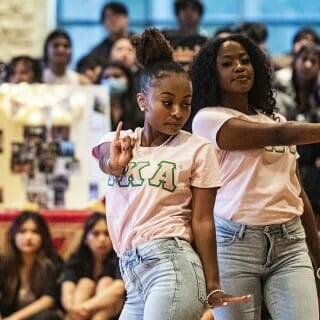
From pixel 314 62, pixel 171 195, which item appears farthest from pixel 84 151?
pixel 171 195

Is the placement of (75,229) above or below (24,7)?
below

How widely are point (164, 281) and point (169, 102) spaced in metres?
0.44

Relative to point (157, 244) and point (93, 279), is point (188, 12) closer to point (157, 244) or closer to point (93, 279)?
point (93, 279)

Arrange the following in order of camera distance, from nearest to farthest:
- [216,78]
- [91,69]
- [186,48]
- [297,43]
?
[216,78] < [186,48] < [91,69] < [297,43]

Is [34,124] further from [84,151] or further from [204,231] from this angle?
[204,231]

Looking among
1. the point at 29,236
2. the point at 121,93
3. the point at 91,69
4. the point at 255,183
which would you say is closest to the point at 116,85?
the point at 121,93

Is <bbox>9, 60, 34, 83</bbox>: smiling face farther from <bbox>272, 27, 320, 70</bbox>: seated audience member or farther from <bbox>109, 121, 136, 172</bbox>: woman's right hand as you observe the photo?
<bbox>109, 121, 136, 172</bbox>: woman's right hand

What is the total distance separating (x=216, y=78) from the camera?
8.94ft

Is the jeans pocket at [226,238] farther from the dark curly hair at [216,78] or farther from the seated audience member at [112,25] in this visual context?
the seated audience member at [112,25]

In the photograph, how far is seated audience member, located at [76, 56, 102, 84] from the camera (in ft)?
18.2

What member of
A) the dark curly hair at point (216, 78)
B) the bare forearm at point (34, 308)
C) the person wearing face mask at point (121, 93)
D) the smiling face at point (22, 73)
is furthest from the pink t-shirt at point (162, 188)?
the smiling face at point (22, 73)

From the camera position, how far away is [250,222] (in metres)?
2.60

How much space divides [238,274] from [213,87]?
0.54m

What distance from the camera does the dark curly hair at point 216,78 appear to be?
2732 mm
